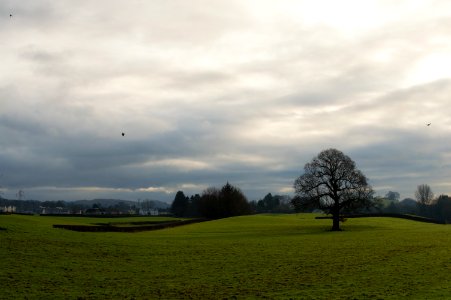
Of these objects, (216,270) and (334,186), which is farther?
(334,186)

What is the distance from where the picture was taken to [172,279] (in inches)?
1074

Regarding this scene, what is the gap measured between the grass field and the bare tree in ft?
89.5

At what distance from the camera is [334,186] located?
2881 inches

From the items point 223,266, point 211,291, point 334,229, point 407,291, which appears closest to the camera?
point 407,291

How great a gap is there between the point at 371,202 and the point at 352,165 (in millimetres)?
6441

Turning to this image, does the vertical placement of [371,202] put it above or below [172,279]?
above

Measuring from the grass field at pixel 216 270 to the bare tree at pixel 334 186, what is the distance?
27280 mm

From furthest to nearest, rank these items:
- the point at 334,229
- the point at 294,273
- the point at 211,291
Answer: the point at 334,229 < the point at 294,273 < the point at 211,291

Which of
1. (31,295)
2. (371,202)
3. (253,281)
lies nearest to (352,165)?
(371,202)

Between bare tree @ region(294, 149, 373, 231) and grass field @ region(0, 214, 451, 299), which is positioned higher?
bare tree @ region(294, 149, 373, 231)

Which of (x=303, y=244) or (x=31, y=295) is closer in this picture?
(x=31, y=295)

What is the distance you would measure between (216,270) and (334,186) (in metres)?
46.2

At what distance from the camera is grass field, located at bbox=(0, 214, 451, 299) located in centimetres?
2236

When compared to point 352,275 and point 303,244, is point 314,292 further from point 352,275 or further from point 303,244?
point 303,244
